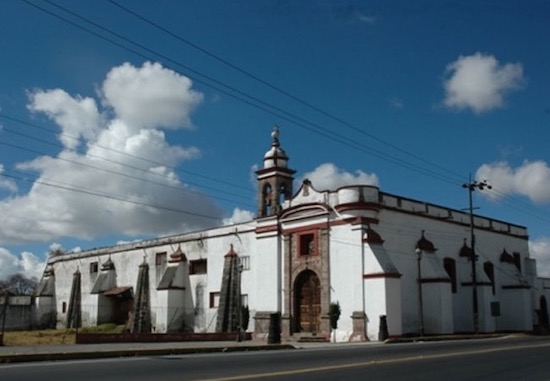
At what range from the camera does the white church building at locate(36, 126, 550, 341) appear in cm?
3325

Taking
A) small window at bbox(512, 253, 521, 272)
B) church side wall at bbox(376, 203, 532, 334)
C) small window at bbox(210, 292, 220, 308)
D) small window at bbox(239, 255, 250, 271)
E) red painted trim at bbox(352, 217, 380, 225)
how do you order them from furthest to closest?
small window at bbox(512, 253, 521, 272)
small window at bbox(210, 292, 220, 308)
small window at bbox(239, 255, 250, 271)
church side wall at bbox(376, 203, 532, 334)
red painted trim at bbox(352, 217, 380, 225)

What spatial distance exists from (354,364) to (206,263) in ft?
93.3

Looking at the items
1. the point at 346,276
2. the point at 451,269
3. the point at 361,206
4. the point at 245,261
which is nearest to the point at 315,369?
the point at 346,276

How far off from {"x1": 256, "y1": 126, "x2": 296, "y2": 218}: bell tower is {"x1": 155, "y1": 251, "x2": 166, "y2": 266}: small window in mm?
9690

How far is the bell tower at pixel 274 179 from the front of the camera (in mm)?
40312

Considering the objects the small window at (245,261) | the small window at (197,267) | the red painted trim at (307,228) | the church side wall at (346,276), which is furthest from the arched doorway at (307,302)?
the small window at (197,267)

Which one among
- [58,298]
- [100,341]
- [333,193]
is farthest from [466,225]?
[58,298]

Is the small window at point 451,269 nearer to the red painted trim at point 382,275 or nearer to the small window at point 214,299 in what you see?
the red painted trim at point 382,275

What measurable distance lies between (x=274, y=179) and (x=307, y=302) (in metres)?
8.66

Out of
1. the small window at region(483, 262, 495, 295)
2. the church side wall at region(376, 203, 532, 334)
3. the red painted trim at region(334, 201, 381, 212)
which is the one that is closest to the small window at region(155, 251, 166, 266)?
the red painted trim at region(334, 201, 381, 212)

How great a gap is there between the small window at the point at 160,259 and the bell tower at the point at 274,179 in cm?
969

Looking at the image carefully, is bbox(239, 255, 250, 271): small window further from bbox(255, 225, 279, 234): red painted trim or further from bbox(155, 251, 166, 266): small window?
bbox(155, 251, 166, 266): small window

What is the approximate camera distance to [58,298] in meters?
57.7

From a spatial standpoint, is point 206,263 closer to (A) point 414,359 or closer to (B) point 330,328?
(B) point 330,328
